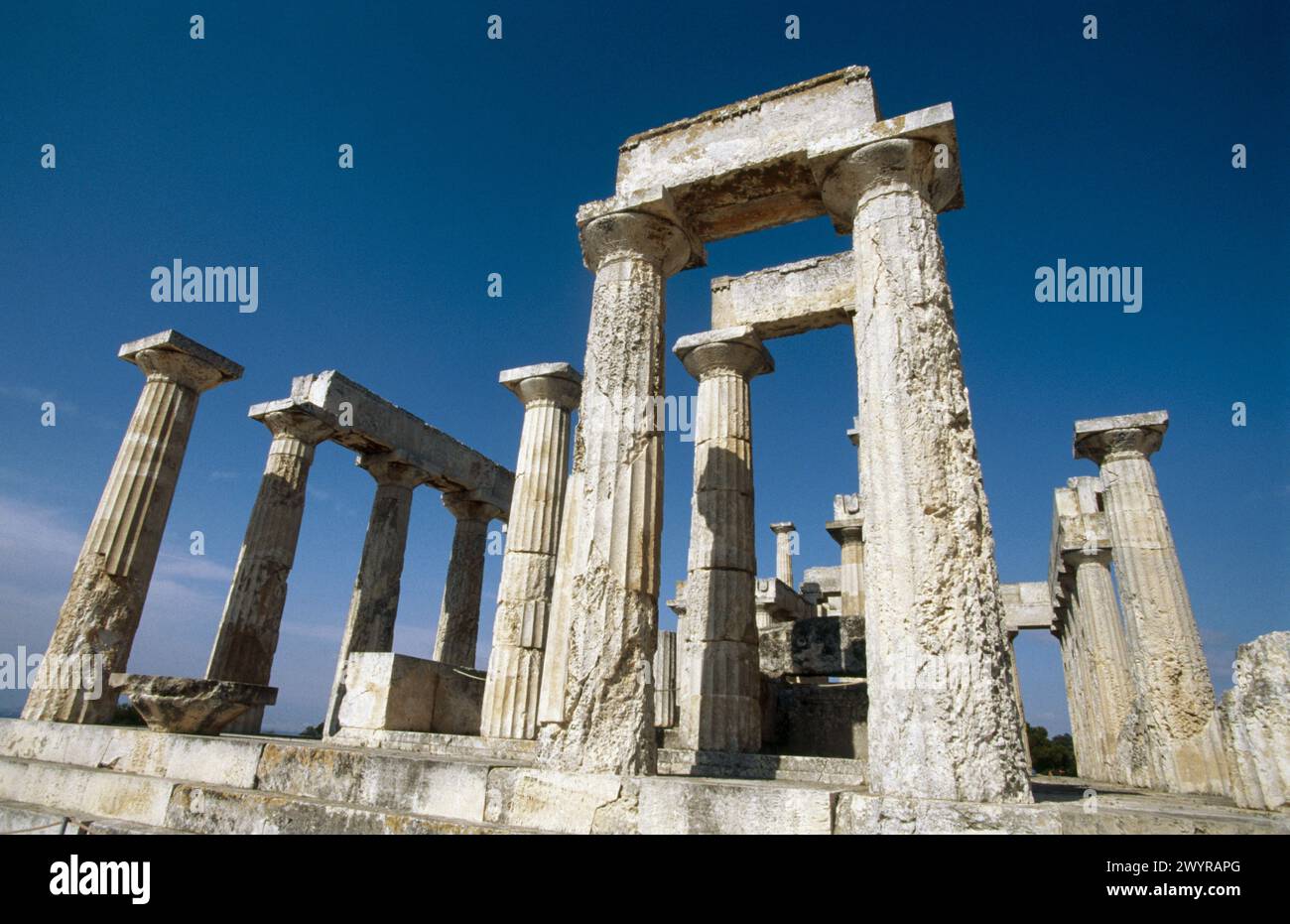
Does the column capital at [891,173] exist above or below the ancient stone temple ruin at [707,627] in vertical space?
above

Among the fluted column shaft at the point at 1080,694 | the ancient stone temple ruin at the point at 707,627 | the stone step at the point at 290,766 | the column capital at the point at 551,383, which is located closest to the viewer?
the ancient stone temple ruin at the point at 707,627

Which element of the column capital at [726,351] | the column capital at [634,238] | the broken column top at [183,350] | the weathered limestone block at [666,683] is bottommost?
the weathered limestone block at [666,683]

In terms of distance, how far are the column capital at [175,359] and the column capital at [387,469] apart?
4086mm

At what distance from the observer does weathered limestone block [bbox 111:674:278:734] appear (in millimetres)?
8453

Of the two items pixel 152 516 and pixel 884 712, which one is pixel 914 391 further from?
pixel 152 516

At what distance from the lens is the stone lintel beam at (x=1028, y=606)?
22.4 m

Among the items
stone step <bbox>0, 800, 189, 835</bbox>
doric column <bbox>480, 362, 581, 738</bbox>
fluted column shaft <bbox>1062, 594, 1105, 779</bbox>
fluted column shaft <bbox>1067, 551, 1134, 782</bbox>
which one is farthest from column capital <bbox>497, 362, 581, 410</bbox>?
fluted column shaft <bbox>1062, 594, 1105, 779</bbox>

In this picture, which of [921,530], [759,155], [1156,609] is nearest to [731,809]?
[921,530]

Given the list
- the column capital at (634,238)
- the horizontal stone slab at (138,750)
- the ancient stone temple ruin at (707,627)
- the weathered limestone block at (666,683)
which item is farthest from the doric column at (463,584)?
the column capital at (634,238)

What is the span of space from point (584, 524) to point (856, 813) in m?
3.30

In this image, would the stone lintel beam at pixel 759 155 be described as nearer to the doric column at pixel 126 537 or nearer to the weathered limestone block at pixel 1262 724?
the weathered limestone block at pixel 1262 724
